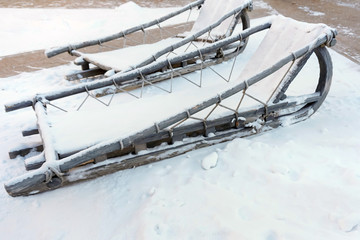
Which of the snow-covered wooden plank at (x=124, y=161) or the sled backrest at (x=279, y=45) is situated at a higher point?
the sled backrest at (x=279, y=45)

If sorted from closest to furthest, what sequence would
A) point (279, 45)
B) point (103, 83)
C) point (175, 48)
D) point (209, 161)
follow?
point (209, 161) → point (103, 83) → point (279, 45) → point (175, 48)

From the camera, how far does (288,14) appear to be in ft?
26.2

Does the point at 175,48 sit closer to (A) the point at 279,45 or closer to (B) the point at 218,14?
(A) the point at 279,45

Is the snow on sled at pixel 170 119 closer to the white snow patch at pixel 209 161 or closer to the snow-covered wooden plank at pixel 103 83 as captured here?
the snow-covered wooden plank at pixel 103 83

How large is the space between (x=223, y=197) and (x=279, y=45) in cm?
219

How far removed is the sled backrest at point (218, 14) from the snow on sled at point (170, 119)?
1.58m

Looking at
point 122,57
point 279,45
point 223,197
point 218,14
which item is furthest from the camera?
point 218,14

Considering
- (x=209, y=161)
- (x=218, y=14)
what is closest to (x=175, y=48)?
(x=218, y=14)

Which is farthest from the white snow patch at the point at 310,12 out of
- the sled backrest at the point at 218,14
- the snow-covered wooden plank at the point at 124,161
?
the snow-covered wooden plank at the point at 124,161

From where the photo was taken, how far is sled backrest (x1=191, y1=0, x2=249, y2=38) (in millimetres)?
5352

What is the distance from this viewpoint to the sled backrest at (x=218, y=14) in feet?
17.6

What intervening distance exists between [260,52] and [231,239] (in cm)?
263

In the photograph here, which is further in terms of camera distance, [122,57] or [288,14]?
[288,14]

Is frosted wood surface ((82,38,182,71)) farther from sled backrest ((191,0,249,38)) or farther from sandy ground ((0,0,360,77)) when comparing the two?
sandy ground ((0,0,360,77))
